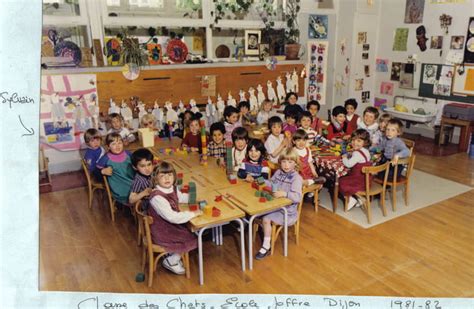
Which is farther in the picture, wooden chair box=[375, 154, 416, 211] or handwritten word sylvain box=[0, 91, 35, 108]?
wooden chair box=[375, 154, 416, 211]

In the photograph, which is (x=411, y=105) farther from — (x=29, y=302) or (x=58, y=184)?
(x=29, y=302)

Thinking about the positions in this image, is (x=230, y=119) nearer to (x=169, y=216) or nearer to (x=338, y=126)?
(x=338, y=126)

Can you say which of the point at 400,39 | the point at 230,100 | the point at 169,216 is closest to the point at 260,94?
the point at 230,100

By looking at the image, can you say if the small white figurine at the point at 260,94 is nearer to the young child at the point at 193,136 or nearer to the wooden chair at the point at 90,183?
the young child at the point at 193,136

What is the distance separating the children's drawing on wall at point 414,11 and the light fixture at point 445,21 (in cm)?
34

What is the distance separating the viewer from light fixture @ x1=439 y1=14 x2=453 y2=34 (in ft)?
18.4

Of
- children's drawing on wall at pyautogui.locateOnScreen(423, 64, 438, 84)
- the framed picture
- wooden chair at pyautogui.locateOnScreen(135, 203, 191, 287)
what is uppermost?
the framed picture

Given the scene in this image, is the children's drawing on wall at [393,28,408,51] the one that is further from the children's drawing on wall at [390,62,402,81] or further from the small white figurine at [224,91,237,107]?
the small white figurine at [224,91,237,107]

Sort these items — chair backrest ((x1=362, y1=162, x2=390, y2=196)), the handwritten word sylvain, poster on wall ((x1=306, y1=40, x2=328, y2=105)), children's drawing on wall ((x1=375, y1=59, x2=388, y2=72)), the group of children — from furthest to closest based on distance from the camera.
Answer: children's drawing on wall ((x1=375, y1=59, x2=388, y2=72)) < poster on wall ((x1=306, y1=40, x2=328, y2=105)) < chair backrest ((x1=362, y1=162, x2=390, y2=196)) < the group of children < the handwritten word sylvain

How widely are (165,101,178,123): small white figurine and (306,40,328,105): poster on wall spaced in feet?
8.15

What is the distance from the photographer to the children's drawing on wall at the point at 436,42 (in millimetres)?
5784

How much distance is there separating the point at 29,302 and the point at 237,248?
1.67 metres

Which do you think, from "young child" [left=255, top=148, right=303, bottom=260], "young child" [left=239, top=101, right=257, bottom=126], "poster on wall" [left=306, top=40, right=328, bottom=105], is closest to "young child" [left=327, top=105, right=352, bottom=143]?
"young child" [left=239, top=101, right=257, bottom=126]

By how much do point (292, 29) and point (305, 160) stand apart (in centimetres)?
321
